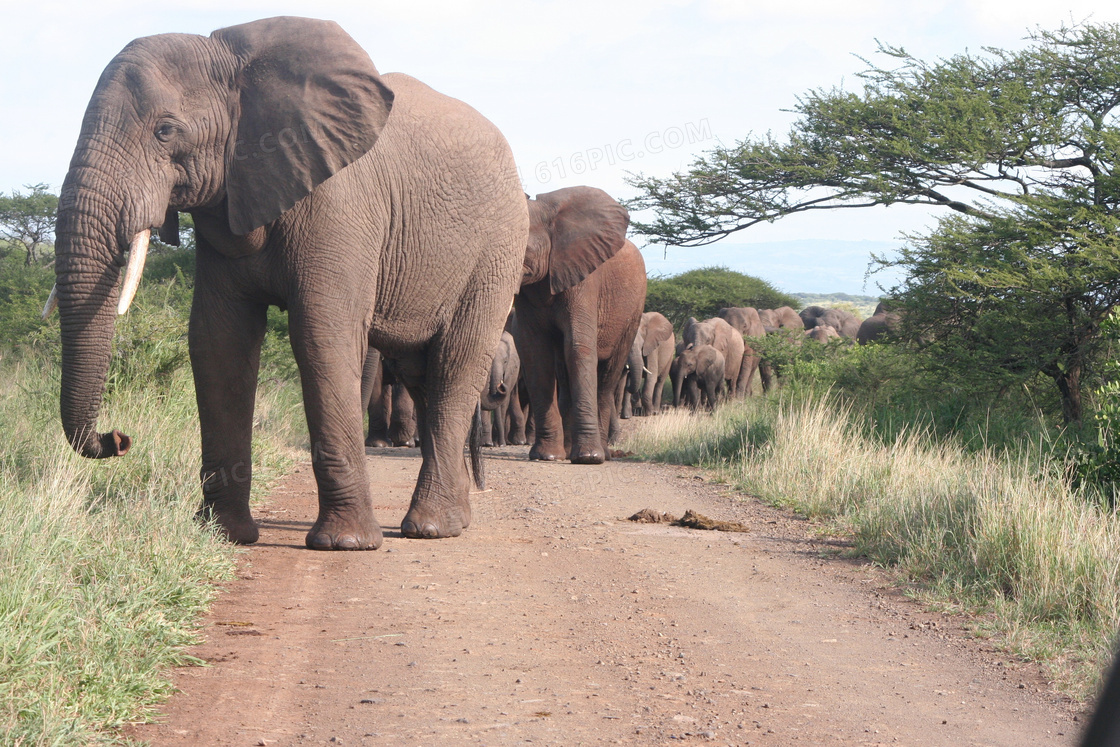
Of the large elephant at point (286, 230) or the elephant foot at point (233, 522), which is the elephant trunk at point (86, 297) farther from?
the elephant foot at point (233, 522)

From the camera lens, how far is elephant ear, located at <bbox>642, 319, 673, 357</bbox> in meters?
25.2

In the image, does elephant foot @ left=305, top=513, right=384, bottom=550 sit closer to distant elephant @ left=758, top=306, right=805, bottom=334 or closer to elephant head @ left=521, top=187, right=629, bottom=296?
elephant head @ left=521, top=187, right=629, bottom=296

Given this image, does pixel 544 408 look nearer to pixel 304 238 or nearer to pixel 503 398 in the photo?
pixel 503 398

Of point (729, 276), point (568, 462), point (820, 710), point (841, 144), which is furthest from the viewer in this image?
point (729, 276)

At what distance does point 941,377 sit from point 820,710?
10441mm

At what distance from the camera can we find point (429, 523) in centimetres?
779

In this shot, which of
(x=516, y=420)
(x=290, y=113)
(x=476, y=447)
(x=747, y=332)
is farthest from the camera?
(x=747, y=332)

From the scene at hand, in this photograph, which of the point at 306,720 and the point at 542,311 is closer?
the point at 306,720

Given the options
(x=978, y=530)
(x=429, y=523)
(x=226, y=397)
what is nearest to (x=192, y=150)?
(x=226, y=397)

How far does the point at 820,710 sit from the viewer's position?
14.1 feet

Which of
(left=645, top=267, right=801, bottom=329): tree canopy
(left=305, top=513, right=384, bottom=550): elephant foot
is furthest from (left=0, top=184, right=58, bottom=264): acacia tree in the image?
(left=305, top=513, right=384, bottom=550): elephant foot

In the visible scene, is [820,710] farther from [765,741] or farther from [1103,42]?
[1103,42]

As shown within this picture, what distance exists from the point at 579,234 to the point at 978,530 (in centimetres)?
770

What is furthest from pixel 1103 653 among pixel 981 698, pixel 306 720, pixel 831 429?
pixel 831 429
